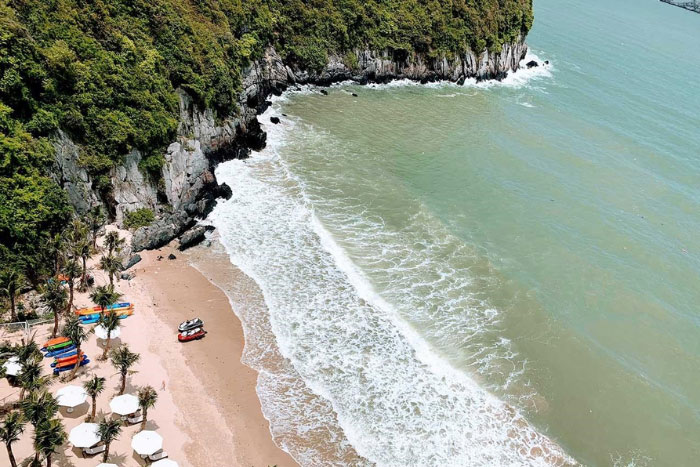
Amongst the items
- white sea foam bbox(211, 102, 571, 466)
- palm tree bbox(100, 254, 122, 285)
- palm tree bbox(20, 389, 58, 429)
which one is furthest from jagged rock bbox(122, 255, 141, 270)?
palm tree bbox(20, 389, 58, 429)

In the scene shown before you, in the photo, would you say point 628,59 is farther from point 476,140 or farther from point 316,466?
point 316,466

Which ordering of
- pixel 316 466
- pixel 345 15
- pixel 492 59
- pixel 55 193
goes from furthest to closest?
pixel 492 59
pixel 345 15
pixel 55 193
pixel 316 466

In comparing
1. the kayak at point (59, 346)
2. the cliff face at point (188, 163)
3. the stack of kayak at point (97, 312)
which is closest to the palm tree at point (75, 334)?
the kayak at point (59, 346)

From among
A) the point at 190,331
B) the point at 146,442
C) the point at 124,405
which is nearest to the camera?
the point at 146,442

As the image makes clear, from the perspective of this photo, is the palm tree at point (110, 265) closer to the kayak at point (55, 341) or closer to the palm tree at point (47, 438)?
the kayak at point (55, 341)

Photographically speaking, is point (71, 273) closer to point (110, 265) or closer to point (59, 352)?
point (110, 265)

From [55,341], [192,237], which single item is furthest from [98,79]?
[55,341]

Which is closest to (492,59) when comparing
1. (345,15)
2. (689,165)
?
(345,15)

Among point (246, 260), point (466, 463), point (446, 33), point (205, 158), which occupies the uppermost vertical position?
point (446, 33)
